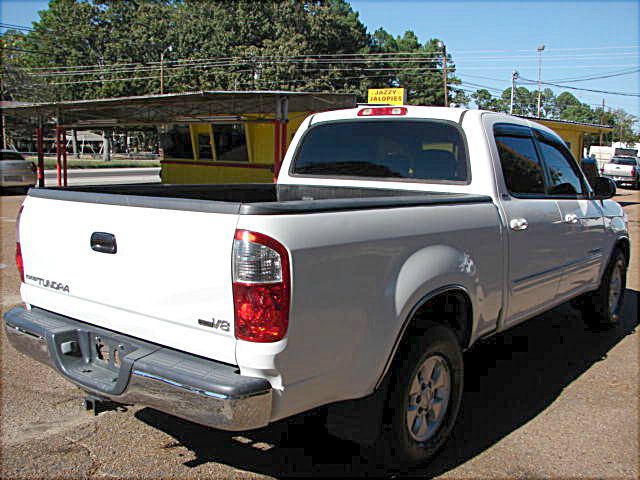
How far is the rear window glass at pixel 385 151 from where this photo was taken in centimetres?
415

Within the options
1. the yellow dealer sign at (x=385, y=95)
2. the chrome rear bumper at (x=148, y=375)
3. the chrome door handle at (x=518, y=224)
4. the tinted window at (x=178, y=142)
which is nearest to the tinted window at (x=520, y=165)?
the chrome door handle at (x=518, y=224)

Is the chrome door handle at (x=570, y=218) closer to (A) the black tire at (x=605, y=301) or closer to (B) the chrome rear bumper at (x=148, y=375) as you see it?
(A) the black tire at (x=605, y=301)

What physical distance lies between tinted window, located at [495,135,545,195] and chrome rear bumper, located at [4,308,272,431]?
2478 millimetres

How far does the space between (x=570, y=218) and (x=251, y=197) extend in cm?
252

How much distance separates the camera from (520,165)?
4309 mm

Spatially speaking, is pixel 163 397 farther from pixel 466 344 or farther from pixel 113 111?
pixel 113 111

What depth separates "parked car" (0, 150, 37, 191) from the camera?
20031mm

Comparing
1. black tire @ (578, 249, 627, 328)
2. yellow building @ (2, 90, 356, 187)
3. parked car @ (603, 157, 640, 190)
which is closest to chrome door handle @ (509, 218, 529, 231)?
black tire @ (578, 249, 627, 328)

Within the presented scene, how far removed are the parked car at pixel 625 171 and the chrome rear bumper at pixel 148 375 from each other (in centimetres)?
3577

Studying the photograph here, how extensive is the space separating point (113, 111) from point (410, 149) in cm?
1688

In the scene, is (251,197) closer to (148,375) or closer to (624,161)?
(148,375)

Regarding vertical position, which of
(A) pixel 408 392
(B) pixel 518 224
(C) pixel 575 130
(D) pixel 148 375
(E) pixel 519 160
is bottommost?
(A) pixel 408 392

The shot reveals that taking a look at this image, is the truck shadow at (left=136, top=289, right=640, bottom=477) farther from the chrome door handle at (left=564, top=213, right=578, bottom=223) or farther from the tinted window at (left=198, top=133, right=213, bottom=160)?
the tinted window at (left=198, top=133, right=213, bottom=160)

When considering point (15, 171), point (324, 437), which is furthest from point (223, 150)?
point (324, 437)
